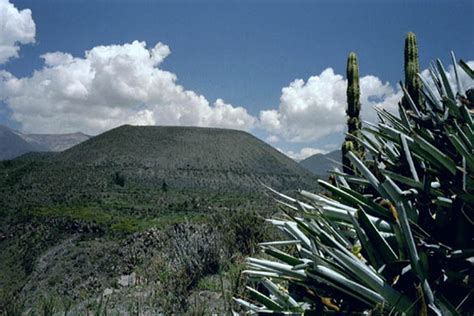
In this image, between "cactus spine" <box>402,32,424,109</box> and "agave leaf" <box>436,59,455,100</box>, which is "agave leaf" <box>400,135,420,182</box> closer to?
"agave leaf" <box>436,59,455,100</box>

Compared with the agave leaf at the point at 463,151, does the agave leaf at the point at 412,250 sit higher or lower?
lower

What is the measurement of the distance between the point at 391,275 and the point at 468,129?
2.42 ft

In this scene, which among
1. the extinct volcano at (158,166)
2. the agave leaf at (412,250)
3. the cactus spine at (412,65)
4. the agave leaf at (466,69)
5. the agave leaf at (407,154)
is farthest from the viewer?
the extinct volcano at (158,166)

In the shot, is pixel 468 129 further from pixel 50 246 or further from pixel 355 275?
pixel 50 246

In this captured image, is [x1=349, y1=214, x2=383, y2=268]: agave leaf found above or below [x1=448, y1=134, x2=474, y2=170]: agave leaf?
below

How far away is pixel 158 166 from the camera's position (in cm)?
9056

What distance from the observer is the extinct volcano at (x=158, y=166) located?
69.9 meters

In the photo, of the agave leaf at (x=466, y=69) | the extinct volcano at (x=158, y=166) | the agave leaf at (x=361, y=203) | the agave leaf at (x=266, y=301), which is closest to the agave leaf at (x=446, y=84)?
the agave leaf at (x=466, y=69)

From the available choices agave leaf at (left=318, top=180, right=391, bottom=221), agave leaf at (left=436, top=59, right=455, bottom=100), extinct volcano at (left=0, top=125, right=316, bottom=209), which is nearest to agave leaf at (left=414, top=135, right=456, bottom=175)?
agave leaf at (left=318, top=180, right=391, bottom=221)

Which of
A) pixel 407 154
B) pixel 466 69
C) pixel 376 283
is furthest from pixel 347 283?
pixel 466 69

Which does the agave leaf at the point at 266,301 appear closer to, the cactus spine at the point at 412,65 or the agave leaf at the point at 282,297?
the agave leaf at the point at 282,297

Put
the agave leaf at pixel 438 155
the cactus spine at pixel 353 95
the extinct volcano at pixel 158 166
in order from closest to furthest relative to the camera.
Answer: the agave leaf at pixel 438 155, the cactus spine at pixel 353 95, the extinct volcano at pixel 158 166

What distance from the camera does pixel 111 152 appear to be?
315ft

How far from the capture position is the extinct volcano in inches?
2753
